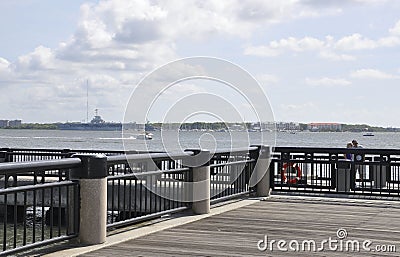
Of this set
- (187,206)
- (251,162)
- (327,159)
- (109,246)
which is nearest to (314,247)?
(109,246)

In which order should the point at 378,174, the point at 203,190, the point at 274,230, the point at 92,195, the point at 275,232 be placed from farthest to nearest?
the point at 378,174 → the point at 203,190 → the point at 274,230 → the point at 275,232 → the point at 92,195

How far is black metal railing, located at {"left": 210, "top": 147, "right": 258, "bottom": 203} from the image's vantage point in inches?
615

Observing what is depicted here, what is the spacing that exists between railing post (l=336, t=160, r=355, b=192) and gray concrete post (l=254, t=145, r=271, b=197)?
7.54 ft

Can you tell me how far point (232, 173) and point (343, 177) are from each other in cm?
397

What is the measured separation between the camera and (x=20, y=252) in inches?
352

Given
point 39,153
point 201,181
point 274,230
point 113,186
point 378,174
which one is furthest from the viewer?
point 39,153

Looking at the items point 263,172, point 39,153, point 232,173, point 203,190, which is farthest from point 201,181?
point 39,153

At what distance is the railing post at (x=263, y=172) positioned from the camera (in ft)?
57.1

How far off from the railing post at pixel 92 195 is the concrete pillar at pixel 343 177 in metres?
9.96

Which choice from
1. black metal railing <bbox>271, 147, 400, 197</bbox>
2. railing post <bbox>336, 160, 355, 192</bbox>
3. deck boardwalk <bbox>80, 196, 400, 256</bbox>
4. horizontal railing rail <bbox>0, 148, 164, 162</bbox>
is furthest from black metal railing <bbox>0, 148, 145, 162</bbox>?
deck boardwalk <bbox>80, 196, 400, 256</bbox>

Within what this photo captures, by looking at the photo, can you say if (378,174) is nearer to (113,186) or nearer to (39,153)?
(113,186)

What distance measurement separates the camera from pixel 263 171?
57.1ft

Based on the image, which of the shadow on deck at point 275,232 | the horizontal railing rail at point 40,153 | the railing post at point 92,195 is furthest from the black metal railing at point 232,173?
the railing post at point 92,195

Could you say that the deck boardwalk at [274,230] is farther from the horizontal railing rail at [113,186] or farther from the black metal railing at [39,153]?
the black metal railing at [39,153]
